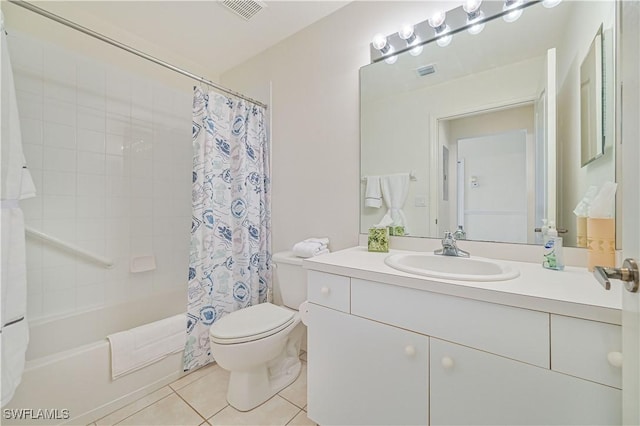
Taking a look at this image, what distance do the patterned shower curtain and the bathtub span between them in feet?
0.80

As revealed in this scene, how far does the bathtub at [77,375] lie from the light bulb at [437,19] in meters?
2.38

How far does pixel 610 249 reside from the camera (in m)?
0.92

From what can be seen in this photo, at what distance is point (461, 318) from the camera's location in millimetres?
824

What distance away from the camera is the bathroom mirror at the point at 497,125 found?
1.06 m

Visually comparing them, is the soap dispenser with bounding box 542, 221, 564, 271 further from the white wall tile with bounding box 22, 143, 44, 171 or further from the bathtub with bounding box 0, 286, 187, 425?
the white wall tile with bounding box 22, 143, 44, 171

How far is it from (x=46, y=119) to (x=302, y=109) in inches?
64.4

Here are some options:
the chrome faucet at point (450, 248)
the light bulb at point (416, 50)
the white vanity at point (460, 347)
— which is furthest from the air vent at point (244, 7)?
the chrome faucet at point (450, 248)

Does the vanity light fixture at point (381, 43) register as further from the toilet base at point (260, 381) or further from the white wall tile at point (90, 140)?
the white wall tile at point (90, 140)

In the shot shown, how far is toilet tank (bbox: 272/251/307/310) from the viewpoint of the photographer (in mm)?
1631

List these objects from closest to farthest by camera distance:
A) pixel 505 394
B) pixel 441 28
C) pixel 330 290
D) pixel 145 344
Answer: pixel 505 394 → pixel 330 290 → pixel 441 28 → pixel 145 344

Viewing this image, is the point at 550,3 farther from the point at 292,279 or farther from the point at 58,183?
the point at 58,183

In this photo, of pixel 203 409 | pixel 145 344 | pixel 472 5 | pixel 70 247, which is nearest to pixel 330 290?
pixel 203 409

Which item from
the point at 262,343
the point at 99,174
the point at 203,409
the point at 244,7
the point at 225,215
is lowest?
the point at 203,409

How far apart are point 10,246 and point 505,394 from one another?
6.08ft
